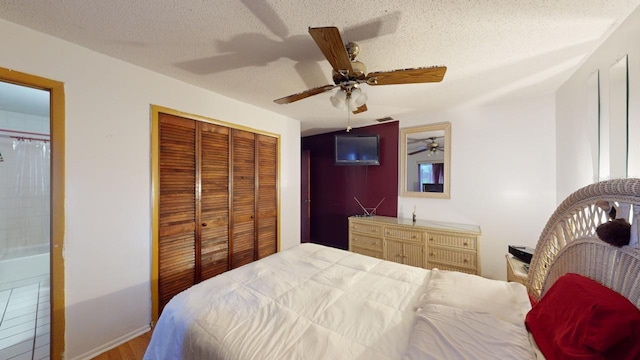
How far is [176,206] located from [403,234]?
2.62 m

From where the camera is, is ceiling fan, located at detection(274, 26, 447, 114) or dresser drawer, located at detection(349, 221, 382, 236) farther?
dresser drawer, located at detection(349, 221, 382, 236)

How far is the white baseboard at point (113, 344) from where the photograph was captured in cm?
160

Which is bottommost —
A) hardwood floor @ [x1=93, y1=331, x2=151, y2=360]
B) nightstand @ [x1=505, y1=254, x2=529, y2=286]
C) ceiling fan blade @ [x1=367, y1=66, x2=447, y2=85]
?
hardwood floor @ [x1=93, y1=331, x2=151, y2=360]

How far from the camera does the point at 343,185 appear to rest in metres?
4.07

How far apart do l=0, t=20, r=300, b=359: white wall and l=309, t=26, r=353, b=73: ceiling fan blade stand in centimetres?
167

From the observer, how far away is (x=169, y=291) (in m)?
2.05

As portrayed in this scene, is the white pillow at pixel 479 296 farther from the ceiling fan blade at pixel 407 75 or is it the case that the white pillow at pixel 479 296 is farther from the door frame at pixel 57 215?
the door frame at pixel 57 215

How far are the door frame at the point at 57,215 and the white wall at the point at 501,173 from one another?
3730mm

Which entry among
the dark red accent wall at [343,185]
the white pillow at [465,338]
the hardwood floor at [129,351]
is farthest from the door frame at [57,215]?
the dark red accent wall at [343,185]

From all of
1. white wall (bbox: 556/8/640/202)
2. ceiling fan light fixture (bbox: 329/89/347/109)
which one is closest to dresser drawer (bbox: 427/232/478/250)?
white wall (bbox: 556/8/640/202)

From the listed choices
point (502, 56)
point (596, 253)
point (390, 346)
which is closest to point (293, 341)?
point (390, 346)

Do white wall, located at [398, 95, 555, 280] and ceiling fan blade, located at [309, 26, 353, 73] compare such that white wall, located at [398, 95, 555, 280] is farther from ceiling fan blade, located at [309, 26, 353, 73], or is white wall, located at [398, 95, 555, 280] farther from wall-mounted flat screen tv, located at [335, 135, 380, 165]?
ceiling fan blade, located at [309, 26, 353, 73]

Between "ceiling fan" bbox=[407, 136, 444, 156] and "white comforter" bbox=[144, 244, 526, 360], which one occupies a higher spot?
"ceiling fan" bbox=[407, 136, 444, 156]

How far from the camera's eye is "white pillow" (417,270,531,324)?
106 cm
